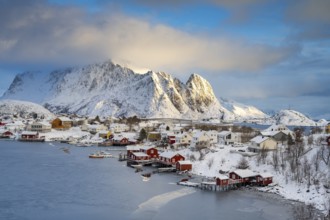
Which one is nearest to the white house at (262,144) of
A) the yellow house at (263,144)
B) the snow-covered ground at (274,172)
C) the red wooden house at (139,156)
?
the yellow house at (263,144)

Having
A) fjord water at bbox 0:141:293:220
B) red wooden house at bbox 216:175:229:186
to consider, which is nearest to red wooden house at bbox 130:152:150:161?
fjord water at bbox 0:141:293:220

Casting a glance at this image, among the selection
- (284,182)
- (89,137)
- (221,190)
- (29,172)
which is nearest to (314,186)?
(284,182)

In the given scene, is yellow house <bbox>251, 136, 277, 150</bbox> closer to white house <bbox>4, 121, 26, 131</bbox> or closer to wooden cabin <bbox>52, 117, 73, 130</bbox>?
wooden cabin <bbox>52, 117, 73, 130</bbox>

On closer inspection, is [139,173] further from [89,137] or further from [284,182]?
[89,137]

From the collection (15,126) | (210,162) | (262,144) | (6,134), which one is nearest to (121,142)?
(6,134)

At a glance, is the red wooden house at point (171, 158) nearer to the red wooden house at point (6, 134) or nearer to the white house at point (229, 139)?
the white house at point (229, 139)
